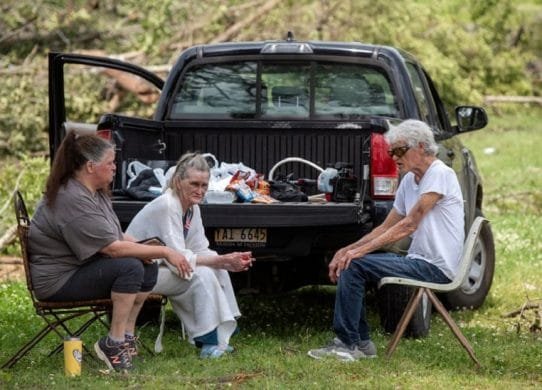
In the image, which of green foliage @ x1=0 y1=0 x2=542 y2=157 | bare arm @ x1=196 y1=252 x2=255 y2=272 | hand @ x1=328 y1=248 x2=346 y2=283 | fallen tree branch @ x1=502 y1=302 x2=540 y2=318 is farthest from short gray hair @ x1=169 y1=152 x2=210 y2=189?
green foliage @ x1=0 y1=0 x2=542 y2=157

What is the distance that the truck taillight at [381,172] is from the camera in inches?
302

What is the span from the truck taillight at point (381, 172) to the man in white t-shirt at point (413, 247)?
0.48 meters

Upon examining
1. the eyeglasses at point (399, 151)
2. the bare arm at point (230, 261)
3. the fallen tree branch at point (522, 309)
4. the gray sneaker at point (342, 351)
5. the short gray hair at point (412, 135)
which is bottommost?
the fallen tree branch at point (522, 309)

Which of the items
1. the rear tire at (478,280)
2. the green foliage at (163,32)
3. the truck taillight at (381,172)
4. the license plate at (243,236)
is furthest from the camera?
the green foliage at (163,32)

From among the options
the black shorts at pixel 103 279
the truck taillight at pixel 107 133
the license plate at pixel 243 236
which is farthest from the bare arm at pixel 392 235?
the truck taillight at pixel 107 133

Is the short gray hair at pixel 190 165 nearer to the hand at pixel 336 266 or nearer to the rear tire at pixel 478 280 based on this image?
the hand at pixel 336 266

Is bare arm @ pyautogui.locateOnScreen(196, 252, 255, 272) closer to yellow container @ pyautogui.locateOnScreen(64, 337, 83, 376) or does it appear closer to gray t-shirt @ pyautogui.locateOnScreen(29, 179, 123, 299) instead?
gray t-shirt @ pyautogui.locateOnScreen(29, 179, 123, 299)

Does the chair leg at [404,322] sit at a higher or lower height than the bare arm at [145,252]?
lower

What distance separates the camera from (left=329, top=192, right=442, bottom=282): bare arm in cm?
701

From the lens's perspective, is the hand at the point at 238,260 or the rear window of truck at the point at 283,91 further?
the rear window of truck at the point at 283,91

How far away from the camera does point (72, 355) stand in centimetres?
645

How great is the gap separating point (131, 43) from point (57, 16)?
1.14 m

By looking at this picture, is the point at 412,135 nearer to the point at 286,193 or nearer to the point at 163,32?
the point at 286,193

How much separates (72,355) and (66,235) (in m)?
0.60
